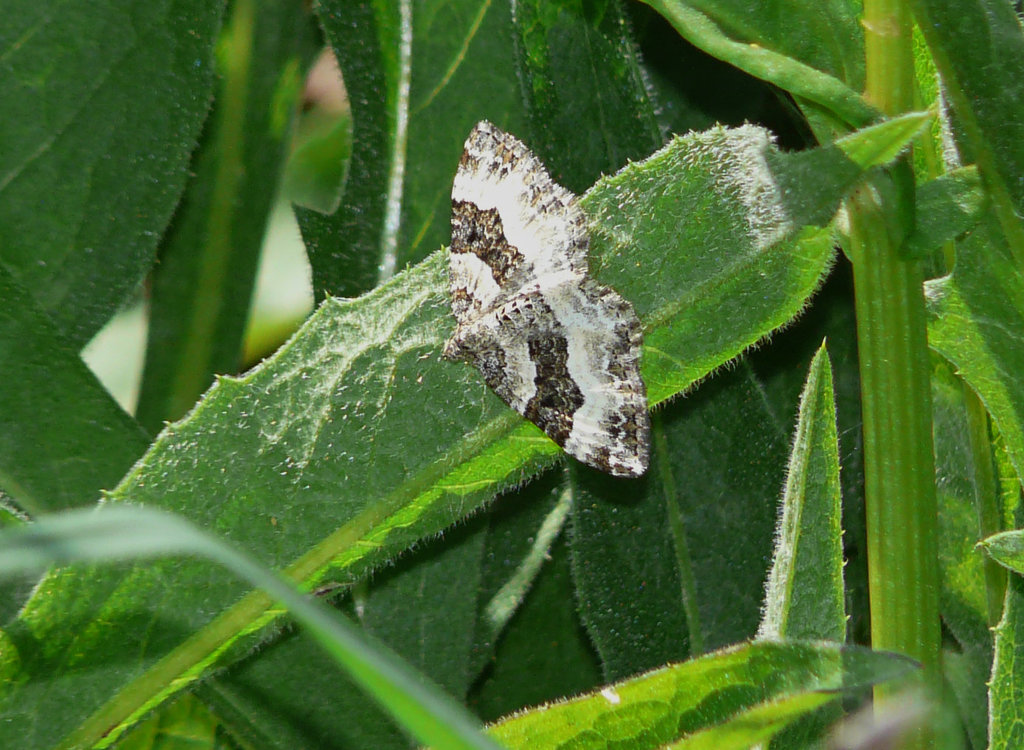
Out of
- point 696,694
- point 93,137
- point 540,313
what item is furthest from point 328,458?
point 93,137

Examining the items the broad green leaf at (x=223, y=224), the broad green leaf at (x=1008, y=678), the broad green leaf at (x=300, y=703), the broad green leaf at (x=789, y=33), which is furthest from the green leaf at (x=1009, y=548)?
the broad green leaf at (x=223, y=224)

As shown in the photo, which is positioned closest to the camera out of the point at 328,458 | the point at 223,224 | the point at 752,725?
the point at 752,725

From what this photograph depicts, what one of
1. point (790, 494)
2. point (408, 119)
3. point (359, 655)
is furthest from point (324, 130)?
point (359, 655)

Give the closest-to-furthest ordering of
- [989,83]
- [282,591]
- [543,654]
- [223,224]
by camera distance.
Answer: [282,591]
[989,83]
[543,654]
[223,224]

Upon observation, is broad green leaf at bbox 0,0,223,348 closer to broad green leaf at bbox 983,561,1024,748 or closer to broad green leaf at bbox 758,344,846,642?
broad green leaf at bbox 758,344,846,642

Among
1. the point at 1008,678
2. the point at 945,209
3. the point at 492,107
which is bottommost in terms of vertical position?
the point at 1008,678

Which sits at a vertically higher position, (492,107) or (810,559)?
(492,107)

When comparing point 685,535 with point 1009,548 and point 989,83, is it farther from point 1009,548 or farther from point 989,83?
point 989,83
